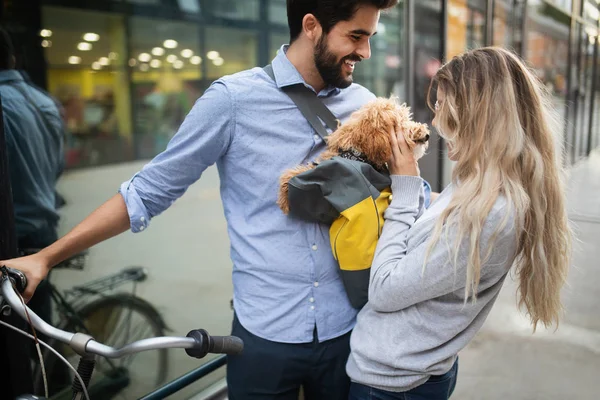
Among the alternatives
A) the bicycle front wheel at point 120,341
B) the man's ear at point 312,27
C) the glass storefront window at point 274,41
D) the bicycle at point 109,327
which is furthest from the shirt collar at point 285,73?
the glass storefront window at point 274,41

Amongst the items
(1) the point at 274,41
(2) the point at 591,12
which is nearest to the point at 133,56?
(1) the point at 274,41

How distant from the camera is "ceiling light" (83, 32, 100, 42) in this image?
2812mm

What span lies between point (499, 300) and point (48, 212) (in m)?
3.90

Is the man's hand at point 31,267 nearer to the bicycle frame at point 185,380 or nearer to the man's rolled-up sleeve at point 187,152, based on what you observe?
the man's rolled-up sleeve at point 187,152

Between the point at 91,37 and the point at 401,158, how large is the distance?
1.87 m

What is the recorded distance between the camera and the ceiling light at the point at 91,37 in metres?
2.81

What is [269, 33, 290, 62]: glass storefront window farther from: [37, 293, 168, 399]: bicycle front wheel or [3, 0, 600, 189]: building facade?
[37, 293, 168, 399]: bicycle front wheel

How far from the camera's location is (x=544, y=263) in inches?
65.6

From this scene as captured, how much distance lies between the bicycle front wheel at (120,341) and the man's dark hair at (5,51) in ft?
4.20

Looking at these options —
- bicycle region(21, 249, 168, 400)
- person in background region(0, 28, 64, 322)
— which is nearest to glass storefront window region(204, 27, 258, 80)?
person in background region(0, 28, 64, 322)

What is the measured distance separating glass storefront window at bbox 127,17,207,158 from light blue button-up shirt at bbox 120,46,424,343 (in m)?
1.41

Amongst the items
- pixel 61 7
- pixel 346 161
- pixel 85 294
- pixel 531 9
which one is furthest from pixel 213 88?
pixel 531 9

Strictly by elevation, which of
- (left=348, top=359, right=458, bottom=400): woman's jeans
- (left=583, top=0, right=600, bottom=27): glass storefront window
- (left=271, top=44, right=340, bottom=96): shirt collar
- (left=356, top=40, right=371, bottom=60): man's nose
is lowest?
(left=348, top=359, right=458, bottom=400): woman's jeans

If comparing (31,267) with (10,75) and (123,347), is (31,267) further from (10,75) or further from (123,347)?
(10,75)
